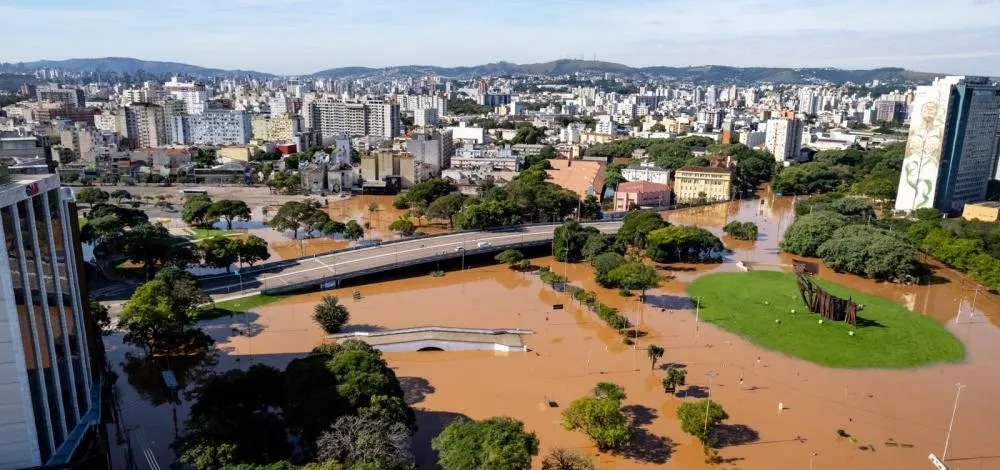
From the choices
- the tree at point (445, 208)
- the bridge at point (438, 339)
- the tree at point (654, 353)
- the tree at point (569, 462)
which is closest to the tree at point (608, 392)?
the tree at point (569, 462)

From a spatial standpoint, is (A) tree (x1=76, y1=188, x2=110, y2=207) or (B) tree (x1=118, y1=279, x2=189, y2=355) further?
(A) tree (x1=76, y1=188, x2=110, y2=207)

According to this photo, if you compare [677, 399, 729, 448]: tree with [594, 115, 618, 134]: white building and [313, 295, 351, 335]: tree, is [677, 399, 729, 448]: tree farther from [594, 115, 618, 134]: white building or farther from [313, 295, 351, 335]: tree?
[594, 115, 618, 134]: white building

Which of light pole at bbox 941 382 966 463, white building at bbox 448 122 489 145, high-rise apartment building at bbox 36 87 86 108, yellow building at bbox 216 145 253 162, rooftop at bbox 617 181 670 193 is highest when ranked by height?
high-rise apartment building at bbox 36 87 86 108

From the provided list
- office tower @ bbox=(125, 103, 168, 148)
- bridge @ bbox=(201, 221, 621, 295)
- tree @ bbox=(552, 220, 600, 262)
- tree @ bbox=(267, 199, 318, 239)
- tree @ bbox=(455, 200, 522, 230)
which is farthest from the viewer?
office tower @ bbox=(125, 103, 168, 148)

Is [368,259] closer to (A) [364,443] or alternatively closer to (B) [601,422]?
(B) [601,422]

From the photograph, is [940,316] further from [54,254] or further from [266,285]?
[54,254]

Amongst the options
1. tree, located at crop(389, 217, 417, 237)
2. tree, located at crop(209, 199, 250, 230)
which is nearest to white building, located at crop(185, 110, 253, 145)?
tree, located at crop(209, 199, 250, 230)

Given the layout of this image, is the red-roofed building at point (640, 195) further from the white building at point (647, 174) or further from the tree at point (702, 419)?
the tree at point (702, 419)
